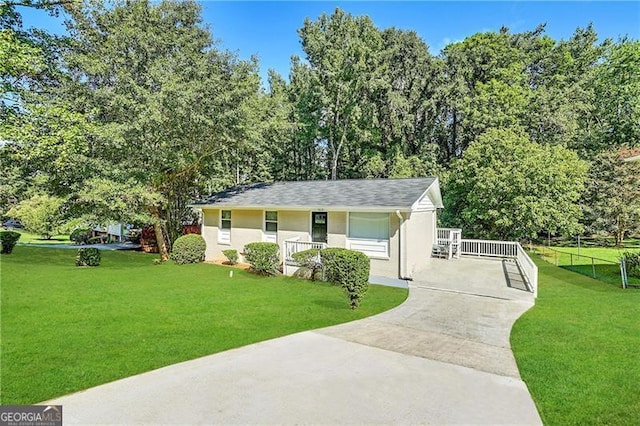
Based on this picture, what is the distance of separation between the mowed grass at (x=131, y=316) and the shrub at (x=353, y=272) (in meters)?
0.39

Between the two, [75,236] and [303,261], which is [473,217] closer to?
[303,261]

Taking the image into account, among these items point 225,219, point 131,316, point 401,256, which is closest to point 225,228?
point 225,219

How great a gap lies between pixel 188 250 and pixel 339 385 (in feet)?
45.0

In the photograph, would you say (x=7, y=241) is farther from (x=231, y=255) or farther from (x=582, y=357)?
(x=582, y=357)

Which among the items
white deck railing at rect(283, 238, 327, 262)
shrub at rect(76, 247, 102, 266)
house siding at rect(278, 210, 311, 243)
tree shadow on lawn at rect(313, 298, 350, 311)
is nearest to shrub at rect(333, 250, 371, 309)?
tree shadow on lawn at rect(313, 298, 350, 311)

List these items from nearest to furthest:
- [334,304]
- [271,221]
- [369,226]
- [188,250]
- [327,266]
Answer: [334,304]
[327,266]
[369,226]
[271,221]
[188,250]

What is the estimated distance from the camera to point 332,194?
1510 centimetres

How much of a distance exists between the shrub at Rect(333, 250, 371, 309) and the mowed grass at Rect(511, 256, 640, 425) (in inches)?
134

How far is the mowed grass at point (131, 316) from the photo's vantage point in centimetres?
508

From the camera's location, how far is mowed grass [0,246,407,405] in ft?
16.7

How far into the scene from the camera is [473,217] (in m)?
21.3

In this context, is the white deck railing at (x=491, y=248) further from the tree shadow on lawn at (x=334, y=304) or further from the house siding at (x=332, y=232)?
the tree shadow on lawn at (x=334, y=304)

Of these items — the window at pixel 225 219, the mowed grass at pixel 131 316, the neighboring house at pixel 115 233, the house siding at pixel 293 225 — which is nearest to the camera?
the mowed grass at pixel 131 316

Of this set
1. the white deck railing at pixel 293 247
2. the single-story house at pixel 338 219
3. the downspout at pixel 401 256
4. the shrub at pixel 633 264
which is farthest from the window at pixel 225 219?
the shrub at pixel 633 264
